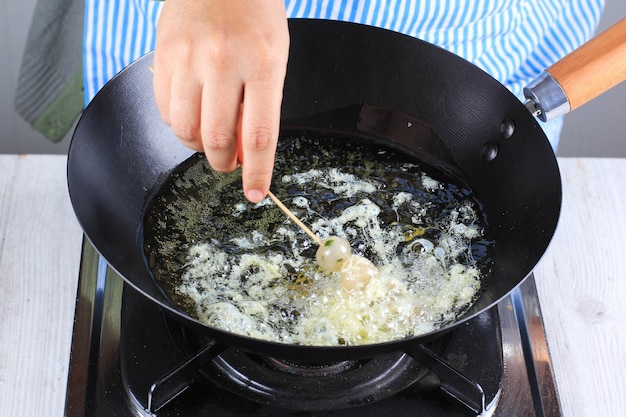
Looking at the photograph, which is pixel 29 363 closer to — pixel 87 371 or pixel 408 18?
pixel 87 371

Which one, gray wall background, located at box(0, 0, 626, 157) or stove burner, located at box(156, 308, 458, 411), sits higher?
stove burner, located at box(156, 308, 458, 411)

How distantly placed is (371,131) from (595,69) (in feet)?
1.04

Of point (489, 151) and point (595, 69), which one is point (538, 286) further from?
point (595, 69)

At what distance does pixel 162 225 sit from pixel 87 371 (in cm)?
20

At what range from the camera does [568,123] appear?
183cm

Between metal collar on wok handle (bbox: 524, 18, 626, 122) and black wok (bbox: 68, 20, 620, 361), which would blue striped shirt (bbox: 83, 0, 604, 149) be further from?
metal collar on wok handle (bbox: 524, 18, 626, 122)

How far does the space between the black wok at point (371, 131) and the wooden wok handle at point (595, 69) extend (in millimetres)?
64

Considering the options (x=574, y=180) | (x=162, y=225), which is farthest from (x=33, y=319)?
(x=574, y=180)

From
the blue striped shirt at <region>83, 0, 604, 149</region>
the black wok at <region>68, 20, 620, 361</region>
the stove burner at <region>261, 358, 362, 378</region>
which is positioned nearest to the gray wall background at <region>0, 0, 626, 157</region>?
the blue striped shirt at <region>83, 0, 604, 149</region>

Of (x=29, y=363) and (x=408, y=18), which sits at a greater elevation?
(x=408, y=18)

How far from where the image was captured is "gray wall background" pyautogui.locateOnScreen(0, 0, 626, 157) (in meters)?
1.71

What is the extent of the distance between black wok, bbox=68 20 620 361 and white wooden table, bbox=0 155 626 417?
13 centimetres

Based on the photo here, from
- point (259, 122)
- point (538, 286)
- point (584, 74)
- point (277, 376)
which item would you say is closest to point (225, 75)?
point (259, 122)

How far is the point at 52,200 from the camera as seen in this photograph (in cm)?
102
